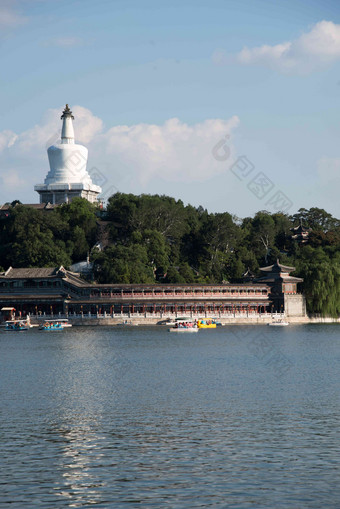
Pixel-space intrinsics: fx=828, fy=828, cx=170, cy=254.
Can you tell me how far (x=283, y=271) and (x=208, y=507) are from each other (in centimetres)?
8310

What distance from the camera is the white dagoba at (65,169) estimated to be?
447ft

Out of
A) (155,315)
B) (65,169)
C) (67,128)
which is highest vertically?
(67,128)

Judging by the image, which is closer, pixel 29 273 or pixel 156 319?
pixel 156 319

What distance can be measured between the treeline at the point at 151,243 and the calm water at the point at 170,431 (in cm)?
5124

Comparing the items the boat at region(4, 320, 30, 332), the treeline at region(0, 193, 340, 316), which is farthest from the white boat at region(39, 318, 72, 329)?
the treeline at region(0, 193, 340, 316)

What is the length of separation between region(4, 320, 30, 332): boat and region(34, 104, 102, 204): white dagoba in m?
43.9

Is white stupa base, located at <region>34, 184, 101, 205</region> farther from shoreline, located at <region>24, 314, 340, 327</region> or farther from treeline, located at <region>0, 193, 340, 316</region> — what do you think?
shoreline, located at <region>24, 314, 340, 327</region>

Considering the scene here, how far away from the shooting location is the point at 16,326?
303ft

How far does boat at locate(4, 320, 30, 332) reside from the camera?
91.8 metres

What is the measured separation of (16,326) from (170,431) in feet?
214

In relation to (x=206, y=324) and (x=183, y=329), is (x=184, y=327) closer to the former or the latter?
(x=183, y=329)

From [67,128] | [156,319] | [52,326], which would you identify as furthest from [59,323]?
[67,128]

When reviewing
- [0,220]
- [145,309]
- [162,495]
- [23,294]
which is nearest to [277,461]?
[162,495]

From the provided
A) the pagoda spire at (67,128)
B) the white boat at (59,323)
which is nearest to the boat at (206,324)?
the white boat at (59,323)
